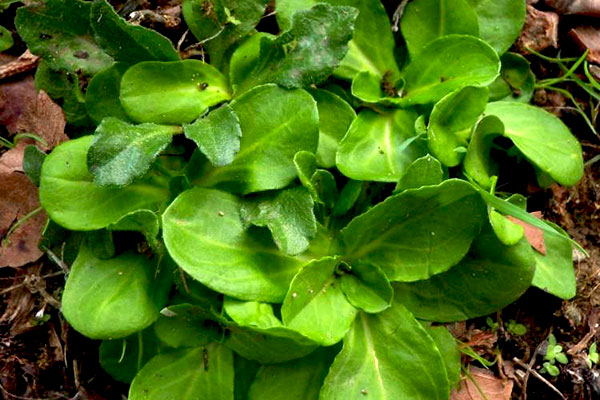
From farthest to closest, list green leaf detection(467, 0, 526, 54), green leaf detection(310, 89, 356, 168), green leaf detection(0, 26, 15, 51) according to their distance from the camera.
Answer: green leaf detection(0, 26, 15, 51)
green leaf detection(467, 0, 526, 54)
green leaf detection(310, 89, 356, 168)

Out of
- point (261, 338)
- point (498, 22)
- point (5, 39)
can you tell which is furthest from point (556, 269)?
point (5, 39)

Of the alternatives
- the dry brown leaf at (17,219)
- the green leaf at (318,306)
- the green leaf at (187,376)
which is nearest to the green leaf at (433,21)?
the green leaf at (318,306)

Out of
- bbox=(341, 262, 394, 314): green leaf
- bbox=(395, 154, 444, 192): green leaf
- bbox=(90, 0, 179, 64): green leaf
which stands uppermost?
bbox=(90, 0, 179, 64): green leaf

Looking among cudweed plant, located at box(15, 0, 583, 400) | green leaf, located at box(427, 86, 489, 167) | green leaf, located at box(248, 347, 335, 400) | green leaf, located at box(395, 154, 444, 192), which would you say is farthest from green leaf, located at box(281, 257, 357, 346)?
green leaf, located at box(427, 86, 489, 167)

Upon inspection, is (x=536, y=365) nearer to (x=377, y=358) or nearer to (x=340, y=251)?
(x=377, y=358)

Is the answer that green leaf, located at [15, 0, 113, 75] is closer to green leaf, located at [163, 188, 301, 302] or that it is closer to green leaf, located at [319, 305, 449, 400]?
green leaf, located at [163, 188, 301, 302]

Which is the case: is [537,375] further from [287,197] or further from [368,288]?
[287,197]

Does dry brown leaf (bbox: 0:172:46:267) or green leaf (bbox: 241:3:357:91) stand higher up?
green leaf (bbox: 241:3:357:91)

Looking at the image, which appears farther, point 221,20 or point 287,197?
point 221,20
